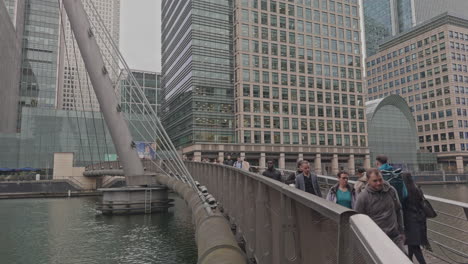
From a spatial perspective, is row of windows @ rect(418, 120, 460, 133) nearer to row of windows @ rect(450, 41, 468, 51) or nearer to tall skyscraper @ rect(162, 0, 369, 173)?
row of windows @ rect(450, 41, 468, 51)

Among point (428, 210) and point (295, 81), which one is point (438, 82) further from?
point (428, 210)

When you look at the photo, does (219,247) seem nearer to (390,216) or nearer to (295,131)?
(390,216)

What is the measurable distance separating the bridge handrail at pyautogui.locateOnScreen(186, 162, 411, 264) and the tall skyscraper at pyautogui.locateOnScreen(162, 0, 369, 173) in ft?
184

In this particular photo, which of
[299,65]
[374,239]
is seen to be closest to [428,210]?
[374,239]

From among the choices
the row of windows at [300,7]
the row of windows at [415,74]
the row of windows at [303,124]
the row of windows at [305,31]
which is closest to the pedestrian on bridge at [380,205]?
the row of windows at [303,124]

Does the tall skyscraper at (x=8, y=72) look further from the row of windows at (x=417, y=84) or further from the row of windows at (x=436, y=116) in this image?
the row of windows at (x=436, y=116)

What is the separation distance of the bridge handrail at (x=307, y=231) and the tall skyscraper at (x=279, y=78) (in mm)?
55950

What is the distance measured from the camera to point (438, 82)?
92.9 meters

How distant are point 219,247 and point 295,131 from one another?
63.6 metres

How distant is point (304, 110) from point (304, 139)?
5.83 metres

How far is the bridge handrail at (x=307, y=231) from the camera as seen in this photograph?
138 cm

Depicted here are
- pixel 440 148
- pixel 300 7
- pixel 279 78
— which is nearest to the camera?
pixel 279 78

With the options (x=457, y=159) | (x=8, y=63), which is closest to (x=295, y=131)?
(x=457, y=159)

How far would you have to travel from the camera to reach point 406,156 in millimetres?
83438
